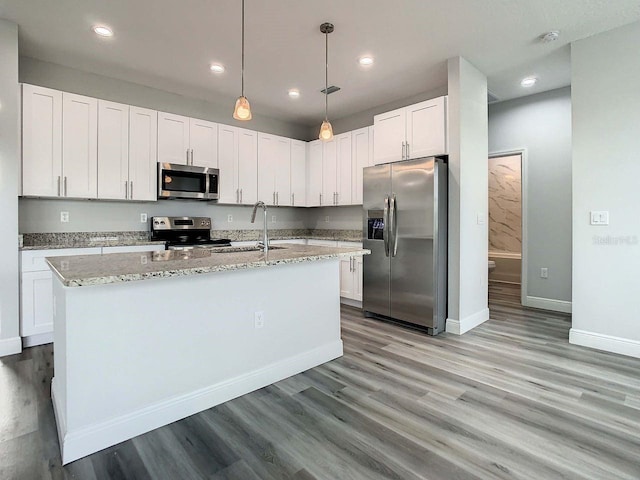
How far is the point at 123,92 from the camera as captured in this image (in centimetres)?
402

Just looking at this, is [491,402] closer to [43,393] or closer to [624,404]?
[624,404]

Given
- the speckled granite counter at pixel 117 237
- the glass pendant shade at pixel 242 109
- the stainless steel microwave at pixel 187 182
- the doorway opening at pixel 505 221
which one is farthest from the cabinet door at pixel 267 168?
the doorway opening at pixel 505 221

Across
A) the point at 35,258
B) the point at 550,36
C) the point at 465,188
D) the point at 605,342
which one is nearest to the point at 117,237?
the point at 35,258

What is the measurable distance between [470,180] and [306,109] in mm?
2629

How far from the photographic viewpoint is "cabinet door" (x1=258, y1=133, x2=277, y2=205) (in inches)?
198

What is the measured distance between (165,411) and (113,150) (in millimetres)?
2978

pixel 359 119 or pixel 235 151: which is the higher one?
pixel 359 119

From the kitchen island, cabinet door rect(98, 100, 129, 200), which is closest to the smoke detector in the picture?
the kitchen island

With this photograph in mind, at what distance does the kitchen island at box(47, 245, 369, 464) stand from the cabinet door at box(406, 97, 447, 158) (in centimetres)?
186

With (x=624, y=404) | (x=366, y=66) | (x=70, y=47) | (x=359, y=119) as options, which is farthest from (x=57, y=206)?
(x=624, y=404)

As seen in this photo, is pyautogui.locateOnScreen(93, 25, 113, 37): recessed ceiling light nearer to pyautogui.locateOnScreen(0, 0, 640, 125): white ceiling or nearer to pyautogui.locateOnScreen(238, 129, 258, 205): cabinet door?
pyautogui.locateOnScreen(0, 0, 640, 125): white ceiling

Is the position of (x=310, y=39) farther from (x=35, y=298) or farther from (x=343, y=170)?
(x=35, y=298)

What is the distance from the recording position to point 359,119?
17.2 feet

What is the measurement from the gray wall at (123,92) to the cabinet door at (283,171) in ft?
1.29
